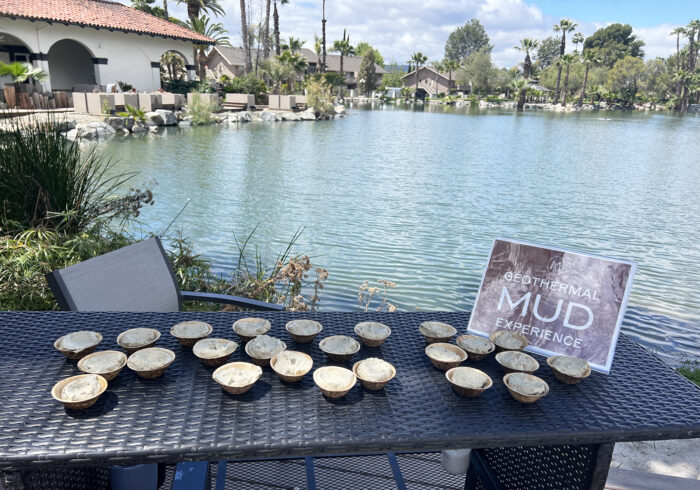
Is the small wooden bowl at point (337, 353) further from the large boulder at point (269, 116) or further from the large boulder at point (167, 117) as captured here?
the large boulder at point (269, 116)

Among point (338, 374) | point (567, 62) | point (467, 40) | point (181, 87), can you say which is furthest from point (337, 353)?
point (467, 40)

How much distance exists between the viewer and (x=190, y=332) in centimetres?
146

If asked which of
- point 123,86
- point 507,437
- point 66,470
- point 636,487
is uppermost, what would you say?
point 123,86

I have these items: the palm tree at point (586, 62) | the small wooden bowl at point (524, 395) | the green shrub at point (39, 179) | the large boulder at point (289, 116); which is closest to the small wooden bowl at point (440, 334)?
the small wooden bowl at point (524, 395)

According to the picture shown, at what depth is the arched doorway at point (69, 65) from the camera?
21453mm

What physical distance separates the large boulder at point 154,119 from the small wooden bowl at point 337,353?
1646 cm

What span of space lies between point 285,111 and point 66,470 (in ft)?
76.7

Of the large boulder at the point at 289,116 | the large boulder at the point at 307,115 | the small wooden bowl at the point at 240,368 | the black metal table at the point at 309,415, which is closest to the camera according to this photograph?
the black metal table at the point at 309,415

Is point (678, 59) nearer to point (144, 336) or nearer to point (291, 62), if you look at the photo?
point (291, 62)

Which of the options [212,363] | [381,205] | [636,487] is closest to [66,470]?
[212,363]

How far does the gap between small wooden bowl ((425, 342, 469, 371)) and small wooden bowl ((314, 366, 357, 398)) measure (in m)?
0.26

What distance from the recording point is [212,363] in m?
1.31

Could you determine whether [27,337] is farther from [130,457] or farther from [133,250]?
[133,250]

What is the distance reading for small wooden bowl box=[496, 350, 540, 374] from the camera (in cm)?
136
